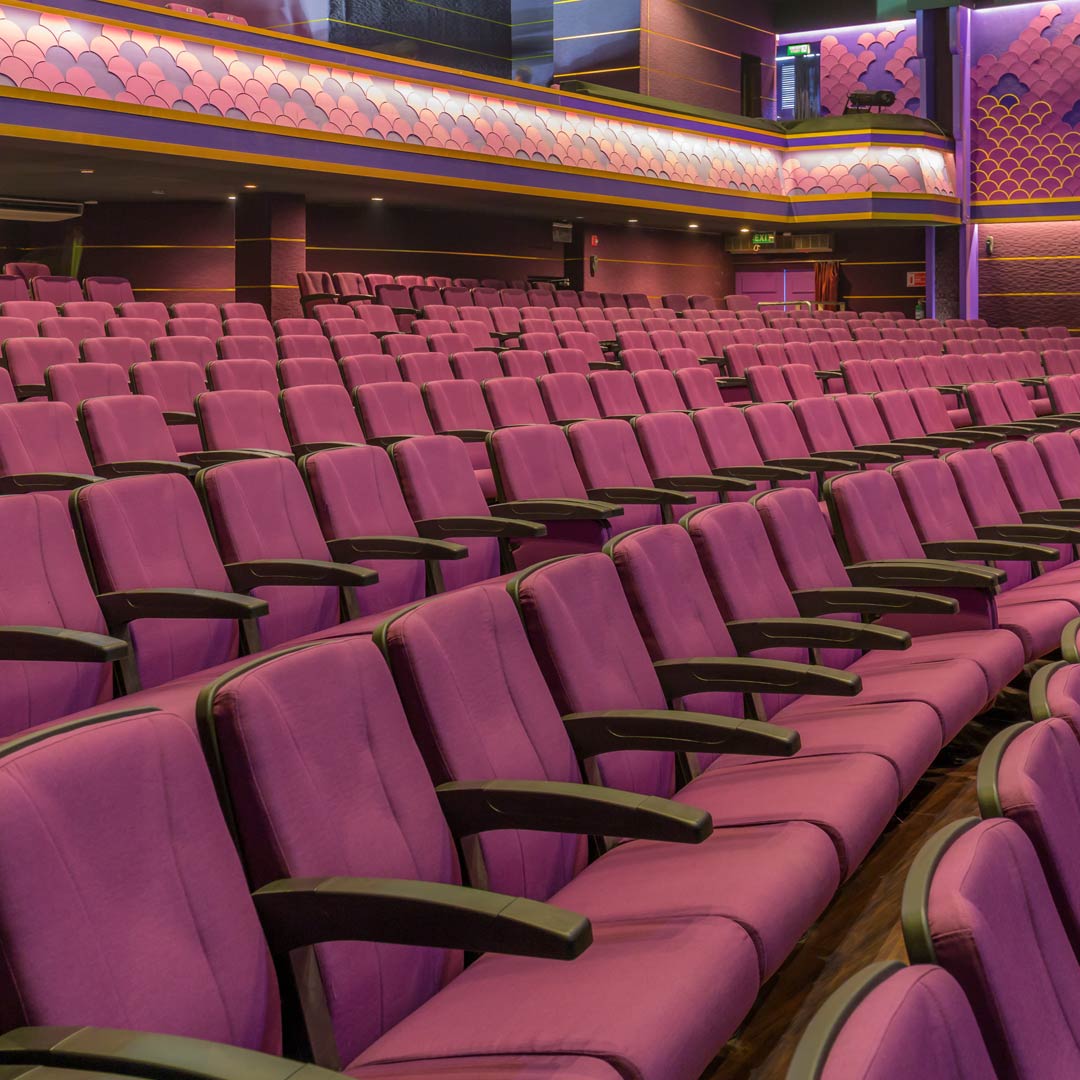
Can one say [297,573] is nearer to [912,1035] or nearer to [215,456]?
[215,456]

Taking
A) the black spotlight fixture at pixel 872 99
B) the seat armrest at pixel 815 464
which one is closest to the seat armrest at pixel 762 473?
the seat armrest at pixel 815 464

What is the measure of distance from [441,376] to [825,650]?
170 centimetres

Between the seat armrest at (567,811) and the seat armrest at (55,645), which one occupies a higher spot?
the seat armrest at (55,645)

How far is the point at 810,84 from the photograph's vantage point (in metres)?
9.02

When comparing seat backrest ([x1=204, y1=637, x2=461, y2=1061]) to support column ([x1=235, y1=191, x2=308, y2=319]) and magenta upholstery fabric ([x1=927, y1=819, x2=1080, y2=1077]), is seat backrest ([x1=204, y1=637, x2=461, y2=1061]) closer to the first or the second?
magenta upholstery fabric ([x1=927, y1=819, x2=1080, y2=1077])

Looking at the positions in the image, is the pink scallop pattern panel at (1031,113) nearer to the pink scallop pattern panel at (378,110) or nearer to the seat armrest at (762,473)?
the pink scallop pattern panel at (378,110)

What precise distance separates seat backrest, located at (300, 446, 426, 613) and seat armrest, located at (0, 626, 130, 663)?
459 mm

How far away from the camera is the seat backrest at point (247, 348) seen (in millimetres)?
2887

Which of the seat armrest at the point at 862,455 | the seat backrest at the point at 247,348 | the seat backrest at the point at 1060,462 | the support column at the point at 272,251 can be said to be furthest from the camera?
the support column at the point at 272,251

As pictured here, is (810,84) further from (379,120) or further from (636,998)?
(636,998)

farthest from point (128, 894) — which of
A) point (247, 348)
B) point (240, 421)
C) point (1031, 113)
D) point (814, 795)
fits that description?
point (1031, 113)

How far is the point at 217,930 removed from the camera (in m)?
0.66

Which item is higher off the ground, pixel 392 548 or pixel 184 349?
A: pixel 184 349

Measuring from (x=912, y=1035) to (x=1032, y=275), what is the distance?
29.7 ft
